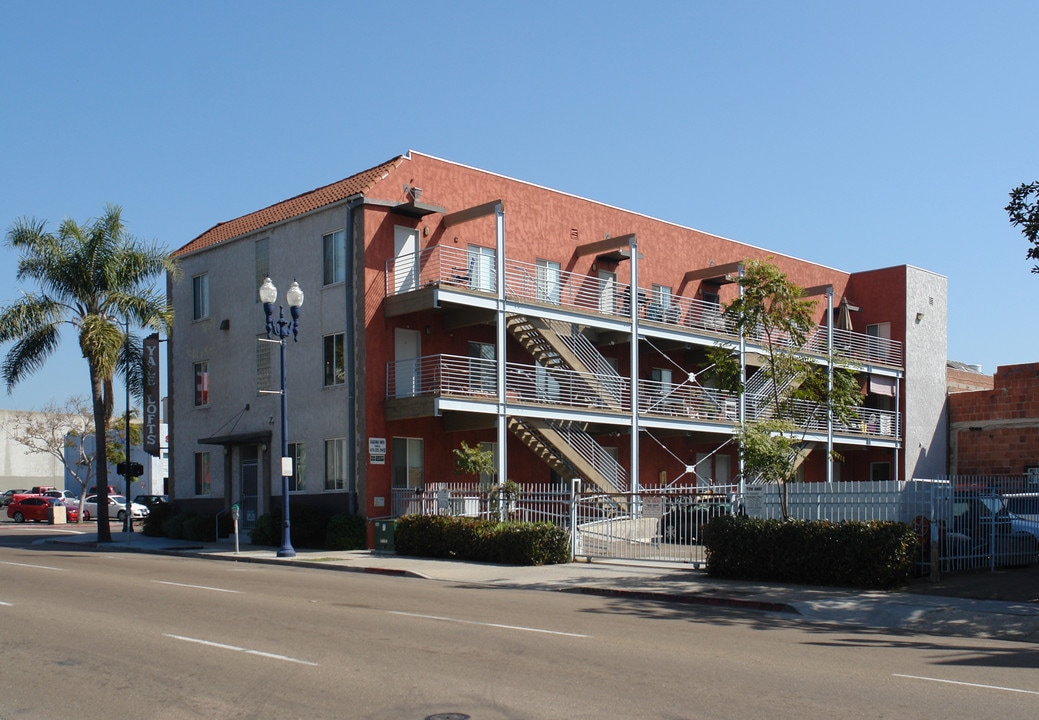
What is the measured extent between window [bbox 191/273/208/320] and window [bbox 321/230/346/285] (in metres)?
7.02

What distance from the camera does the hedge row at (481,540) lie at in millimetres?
23375

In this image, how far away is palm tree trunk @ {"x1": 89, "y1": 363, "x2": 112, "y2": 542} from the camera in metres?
32.5

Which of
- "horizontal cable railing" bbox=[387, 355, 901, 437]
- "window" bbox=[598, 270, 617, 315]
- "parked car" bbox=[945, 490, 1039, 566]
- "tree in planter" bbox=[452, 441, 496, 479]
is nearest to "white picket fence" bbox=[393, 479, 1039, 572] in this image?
"parked car" bbox=[945, 490, 1039, 566]

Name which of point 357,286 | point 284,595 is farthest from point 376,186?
point 284,595

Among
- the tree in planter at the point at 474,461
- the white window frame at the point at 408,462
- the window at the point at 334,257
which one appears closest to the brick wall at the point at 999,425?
the tree in planter at the point at 474,461

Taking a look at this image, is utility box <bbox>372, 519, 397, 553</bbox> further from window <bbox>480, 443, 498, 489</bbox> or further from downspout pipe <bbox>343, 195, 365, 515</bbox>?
window <bbox>480, 443, 498, 489</bbox>

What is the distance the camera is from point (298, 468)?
32250mm

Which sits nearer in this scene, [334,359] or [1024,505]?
[1024,505]

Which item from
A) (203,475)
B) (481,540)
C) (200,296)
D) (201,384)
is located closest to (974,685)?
(481,540)

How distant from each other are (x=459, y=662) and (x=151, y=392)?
2917 centimetres

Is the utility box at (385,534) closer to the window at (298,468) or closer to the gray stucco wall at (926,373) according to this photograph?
the window at (298,468)

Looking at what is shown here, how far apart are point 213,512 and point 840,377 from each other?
22.2 m

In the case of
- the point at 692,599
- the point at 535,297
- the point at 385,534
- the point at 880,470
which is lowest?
the point at 385,534

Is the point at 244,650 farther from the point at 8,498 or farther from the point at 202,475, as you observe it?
the point at 8,498
